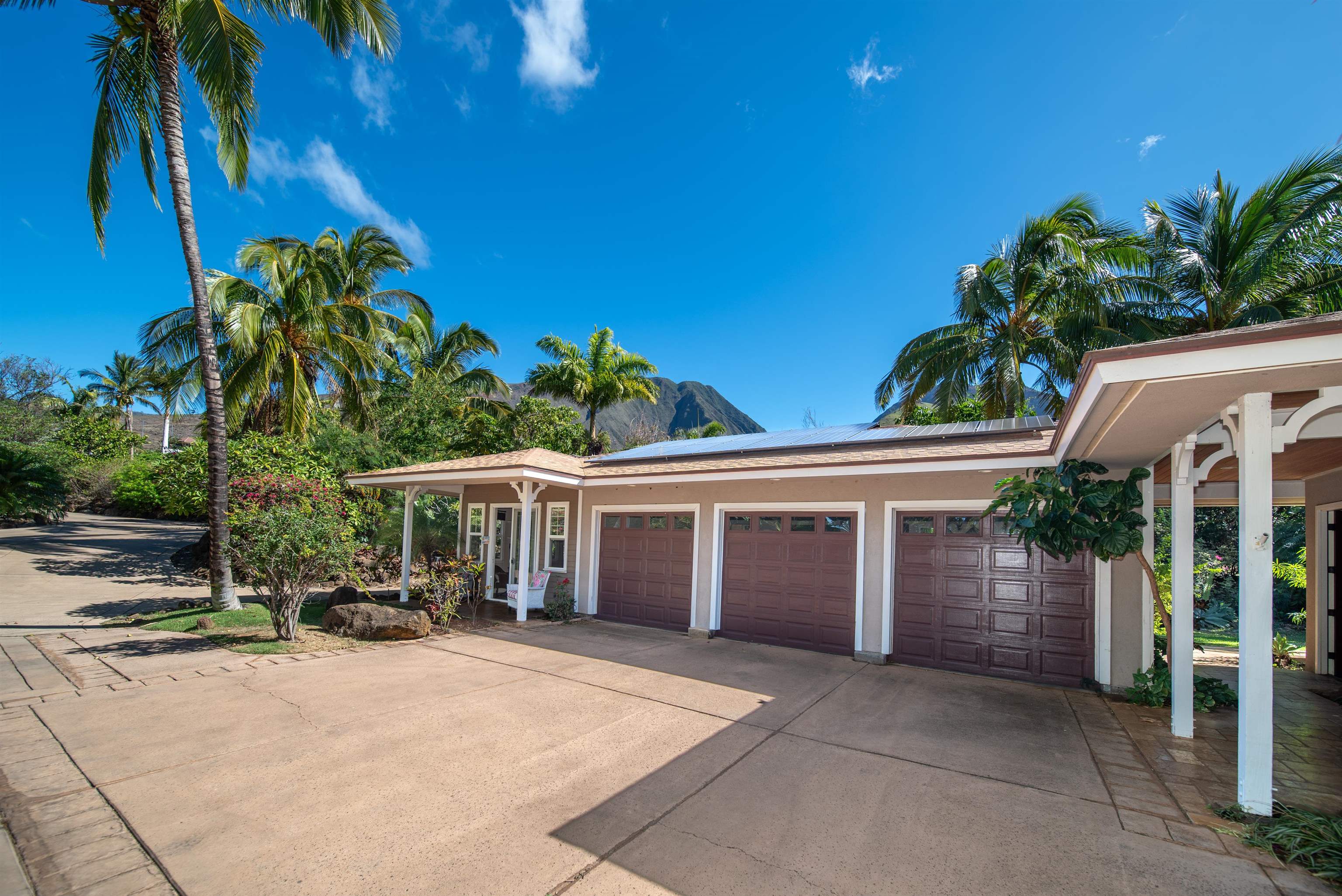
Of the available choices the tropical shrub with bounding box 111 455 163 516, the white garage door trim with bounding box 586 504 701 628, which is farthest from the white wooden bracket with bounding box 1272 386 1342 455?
the tropical shrub with bounding box 111 455 163 516

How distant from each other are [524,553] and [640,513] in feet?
7.20

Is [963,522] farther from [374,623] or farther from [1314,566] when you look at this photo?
[374,623]

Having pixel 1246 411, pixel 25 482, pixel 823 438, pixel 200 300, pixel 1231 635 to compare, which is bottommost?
pixel 1231 635

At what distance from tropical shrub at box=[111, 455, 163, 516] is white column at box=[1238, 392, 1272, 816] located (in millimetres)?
30527

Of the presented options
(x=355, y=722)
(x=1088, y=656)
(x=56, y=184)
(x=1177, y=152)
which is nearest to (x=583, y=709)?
(x=355, y=722)

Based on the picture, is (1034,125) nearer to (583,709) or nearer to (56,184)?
(583,709)

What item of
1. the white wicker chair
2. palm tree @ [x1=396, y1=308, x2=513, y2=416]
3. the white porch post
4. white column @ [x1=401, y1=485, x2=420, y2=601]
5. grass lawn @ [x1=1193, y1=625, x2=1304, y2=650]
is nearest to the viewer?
the white porch post

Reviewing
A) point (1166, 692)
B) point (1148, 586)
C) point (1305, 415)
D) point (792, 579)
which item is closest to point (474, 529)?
point (792, 579)

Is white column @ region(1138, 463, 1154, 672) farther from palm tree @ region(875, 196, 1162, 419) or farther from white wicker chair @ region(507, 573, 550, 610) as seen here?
white wicker chair @ region(507, 573, 550, 610)

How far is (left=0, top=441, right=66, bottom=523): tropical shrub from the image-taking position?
15758 mm

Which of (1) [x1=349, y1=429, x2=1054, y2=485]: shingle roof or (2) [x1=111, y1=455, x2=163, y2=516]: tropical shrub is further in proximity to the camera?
(2) [x1=111, y1=455, x2=163, y2=516]: tropical shrub

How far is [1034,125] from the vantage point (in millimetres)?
10297

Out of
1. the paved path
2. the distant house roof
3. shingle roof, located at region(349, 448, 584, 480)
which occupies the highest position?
the distant house roof

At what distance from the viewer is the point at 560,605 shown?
10852mm
